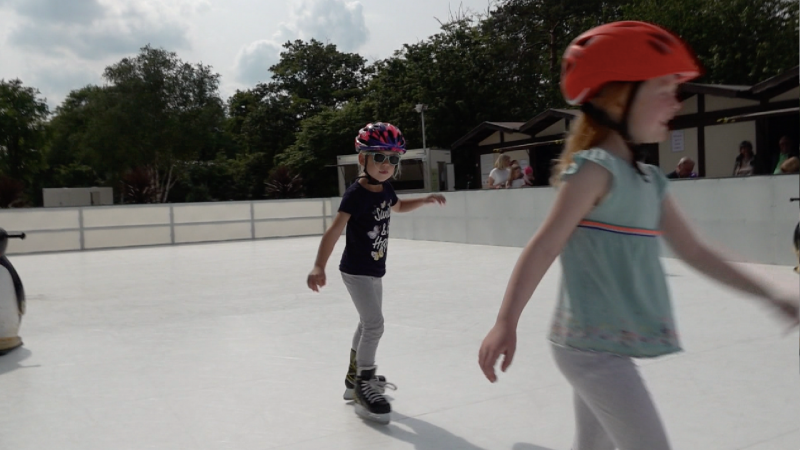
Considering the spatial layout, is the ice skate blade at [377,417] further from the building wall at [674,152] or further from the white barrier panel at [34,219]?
the building wall at [674,152]

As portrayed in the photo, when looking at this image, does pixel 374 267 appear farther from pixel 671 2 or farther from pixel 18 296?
pixel 671 2

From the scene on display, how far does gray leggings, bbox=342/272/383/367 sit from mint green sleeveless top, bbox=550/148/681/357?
189 centimetres

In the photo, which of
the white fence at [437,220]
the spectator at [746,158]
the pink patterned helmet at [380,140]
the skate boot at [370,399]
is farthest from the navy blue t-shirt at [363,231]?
the spectator at [746,158]

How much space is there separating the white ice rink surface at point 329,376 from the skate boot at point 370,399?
6 cm

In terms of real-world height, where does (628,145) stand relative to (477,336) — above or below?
above

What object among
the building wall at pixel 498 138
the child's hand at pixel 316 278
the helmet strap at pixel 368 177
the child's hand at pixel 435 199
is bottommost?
the child's hand at pixel 316 278

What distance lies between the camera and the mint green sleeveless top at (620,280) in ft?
5.12

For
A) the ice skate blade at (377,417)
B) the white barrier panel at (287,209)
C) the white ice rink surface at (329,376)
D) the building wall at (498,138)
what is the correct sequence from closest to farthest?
the white ice rink surface at (329,376) → the ice skate blade at (377,417) → the white barrier panel at (287,209) → the building wall at (498,138)

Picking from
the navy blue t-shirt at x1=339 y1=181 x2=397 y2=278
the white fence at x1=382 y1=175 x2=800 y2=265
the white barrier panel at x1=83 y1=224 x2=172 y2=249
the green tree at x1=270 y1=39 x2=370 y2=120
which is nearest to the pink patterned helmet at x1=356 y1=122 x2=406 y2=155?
the navy blue t-shirt at x1=339 y1=181 x2=397 y2=278

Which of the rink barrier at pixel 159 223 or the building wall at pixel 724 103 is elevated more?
the building wall at pixel 724 103

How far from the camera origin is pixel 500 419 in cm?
327

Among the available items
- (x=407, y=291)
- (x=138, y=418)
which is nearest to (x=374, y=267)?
(x=138, y=418)

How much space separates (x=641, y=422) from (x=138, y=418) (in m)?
2.82

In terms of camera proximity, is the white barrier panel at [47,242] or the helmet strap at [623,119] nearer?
the helmet strap at [623,119]
